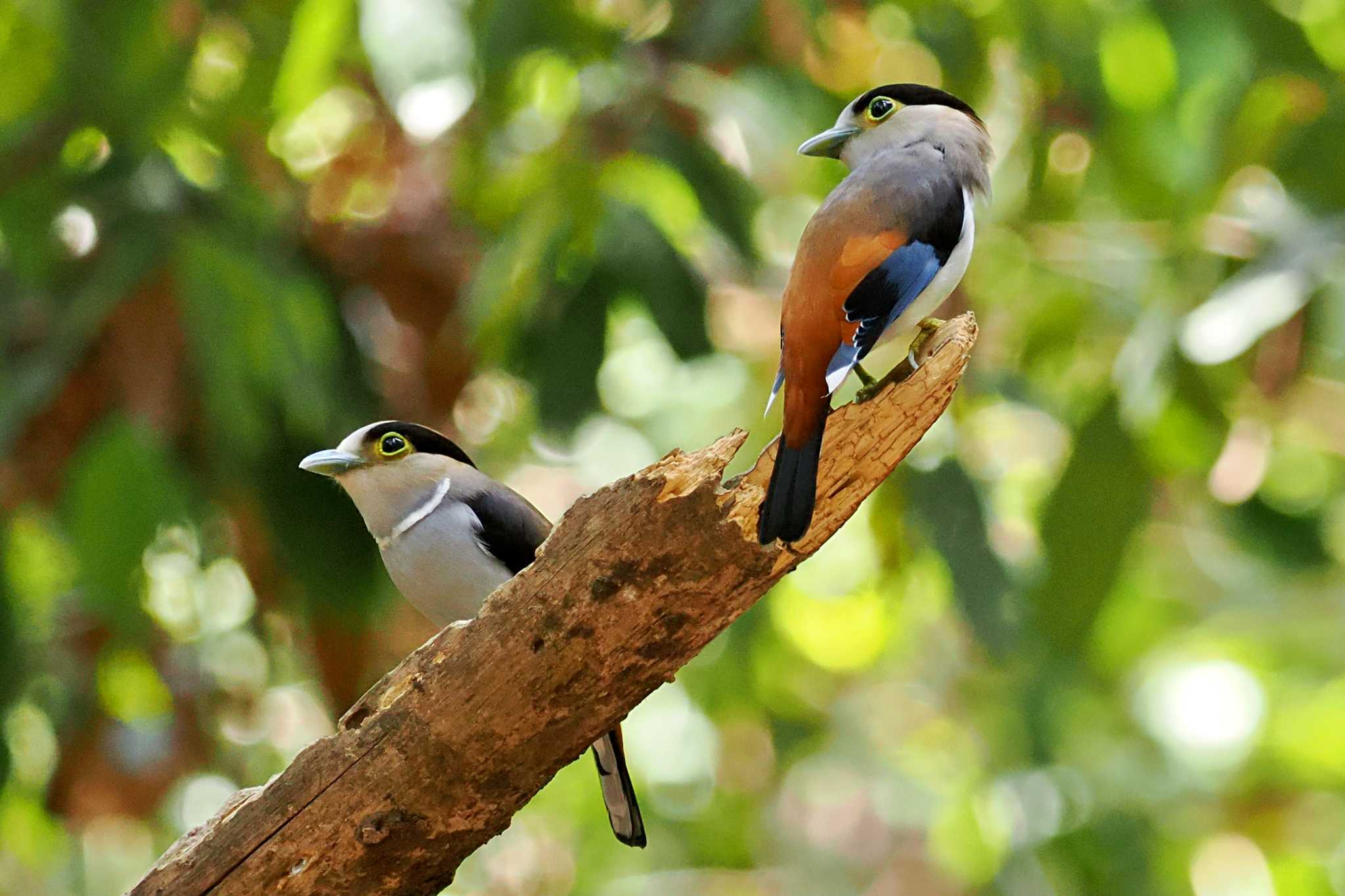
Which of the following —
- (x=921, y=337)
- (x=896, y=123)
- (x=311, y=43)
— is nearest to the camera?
(x=921, y=337)

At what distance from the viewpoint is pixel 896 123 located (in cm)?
303

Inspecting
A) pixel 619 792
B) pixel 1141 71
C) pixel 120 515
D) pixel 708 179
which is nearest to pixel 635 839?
pixel 619 792

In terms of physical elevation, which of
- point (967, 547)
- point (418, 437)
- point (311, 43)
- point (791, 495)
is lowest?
point (967, 547)

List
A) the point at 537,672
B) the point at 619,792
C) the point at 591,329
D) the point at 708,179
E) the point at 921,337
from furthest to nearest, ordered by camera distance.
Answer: the point at 708,179 → the point at 591,329 → the point at 619,792 → the point at 921,337 → the point at 537,672

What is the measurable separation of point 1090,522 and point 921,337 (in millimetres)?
2202

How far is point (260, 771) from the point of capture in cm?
843

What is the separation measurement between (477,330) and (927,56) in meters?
2.27

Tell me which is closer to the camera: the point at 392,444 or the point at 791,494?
the point at 791,494

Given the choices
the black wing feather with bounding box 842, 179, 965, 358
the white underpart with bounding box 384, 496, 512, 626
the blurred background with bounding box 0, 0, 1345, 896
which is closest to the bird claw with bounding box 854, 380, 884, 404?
the black wing feather with bounding box 842, 179, 965, 358

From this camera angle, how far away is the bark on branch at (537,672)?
2521 millimetres

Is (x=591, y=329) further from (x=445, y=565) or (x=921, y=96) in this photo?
(x=921, y=96)

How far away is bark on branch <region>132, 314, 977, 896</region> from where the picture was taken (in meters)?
2.52

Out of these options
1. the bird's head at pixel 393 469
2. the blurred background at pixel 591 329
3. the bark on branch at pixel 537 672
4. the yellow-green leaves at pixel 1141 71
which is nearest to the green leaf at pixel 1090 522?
the blurred background at pixel 591 329

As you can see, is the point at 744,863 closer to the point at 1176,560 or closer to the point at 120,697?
the point at 1176,560
